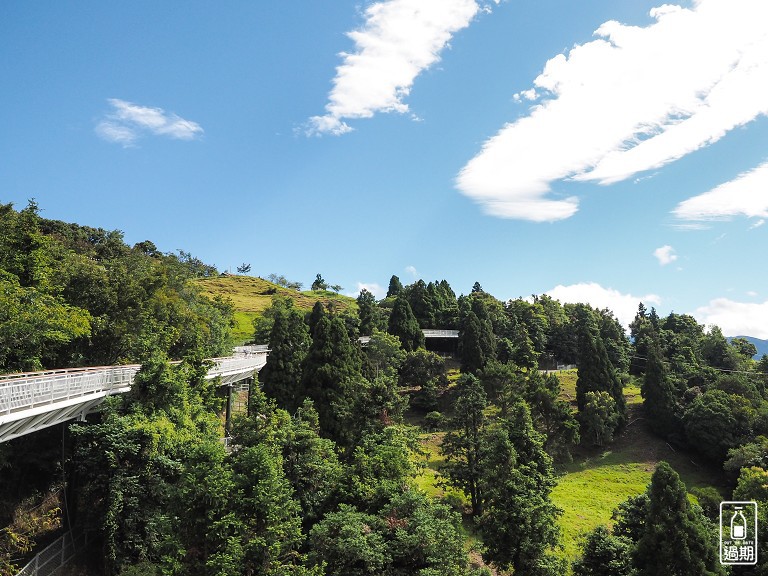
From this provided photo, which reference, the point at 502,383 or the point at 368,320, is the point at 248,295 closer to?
the point at 368,320

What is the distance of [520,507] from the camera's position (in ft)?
64.6

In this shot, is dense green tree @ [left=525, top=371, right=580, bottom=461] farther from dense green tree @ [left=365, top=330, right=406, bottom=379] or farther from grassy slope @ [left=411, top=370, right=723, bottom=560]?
dense green tree @ [left=365, top=330, right=406, bottom=379]

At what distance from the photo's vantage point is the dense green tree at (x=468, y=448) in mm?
28978

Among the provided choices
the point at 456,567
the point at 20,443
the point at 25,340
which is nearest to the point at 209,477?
the point at 456,567

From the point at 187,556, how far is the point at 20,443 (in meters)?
11.8

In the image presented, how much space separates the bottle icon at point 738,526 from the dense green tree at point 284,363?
25.5 metres

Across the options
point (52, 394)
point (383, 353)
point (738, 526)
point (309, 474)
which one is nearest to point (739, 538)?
point (738, 526)

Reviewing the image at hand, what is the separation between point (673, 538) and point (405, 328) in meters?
43.2

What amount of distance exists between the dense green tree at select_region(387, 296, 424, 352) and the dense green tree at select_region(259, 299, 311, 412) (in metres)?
21.7

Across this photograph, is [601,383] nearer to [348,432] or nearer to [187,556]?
[348,432]

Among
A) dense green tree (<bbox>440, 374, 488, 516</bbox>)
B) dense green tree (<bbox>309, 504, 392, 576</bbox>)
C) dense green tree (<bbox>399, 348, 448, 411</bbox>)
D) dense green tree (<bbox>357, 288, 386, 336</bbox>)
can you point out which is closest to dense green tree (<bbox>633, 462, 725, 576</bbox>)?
dense green tree (<bbox>309, 504, 392, 576</bbox>)

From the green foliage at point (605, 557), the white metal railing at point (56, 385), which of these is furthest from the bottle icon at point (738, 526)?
the white metal railing at point (56, 385)

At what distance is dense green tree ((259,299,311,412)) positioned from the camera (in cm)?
3588

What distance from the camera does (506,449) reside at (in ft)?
73.5
